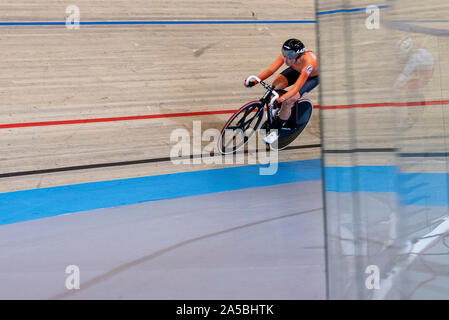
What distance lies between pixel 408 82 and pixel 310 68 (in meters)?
3.63

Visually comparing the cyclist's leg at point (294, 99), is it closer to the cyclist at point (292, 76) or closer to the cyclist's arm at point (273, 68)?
the cyclist at point (292, 76)

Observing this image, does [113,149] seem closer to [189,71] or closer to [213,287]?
[189,71]

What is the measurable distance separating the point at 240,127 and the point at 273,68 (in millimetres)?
691

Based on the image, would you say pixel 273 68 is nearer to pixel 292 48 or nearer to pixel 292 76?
pixel 292 76

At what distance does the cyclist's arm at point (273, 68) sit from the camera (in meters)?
5.97

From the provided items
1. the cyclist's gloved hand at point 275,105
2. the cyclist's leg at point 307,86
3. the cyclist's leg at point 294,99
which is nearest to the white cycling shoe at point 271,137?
the cyclist's leg at point 294,99

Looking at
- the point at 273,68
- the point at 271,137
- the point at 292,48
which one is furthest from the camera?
the point at 271,137

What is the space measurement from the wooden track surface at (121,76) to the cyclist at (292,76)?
0.54 meters

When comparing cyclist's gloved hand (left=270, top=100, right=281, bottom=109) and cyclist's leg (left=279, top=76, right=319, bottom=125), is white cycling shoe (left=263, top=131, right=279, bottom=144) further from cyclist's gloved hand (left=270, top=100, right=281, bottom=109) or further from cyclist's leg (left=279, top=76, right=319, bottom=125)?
cyclist's gloved hand (left=270, top=100, right=281, bottom=109)

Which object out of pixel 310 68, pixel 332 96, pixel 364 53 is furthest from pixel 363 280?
pixel 310 68

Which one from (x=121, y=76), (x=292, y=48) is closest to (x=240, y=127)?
(x=292, y=48)

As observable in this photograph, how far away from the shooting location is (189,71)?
20.3 ft

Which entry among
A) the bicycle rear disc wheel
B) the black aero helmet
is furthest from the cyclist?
the bicycle rear disc wheel

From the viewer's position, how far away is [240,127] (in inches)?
242
